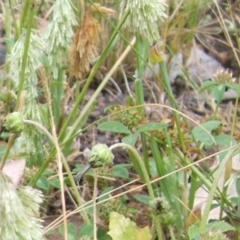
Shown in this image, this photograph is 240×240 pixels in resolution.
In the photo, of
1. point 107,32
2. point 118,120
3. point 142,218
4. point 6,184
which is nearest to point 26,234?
point 6,184

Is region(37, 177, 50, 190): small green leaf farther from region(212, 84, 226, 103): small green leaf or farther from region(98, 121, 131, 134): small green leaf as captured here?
region(212, 84, 226, 103): small green leaf

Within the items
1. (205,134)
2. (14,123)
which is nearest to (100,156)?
(14,123)

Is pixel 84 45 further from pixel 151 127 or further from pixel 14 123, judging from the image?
pixel 14 123

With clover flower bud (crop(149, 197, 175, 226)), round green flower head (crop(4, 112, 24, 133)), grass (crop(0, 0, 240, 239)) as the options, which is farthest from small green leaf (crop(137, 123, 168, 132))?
round green flower head (crop(4, 112, 24, 133))

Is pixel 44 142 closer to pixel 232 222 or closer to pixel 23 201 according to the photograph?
pixel 232 222

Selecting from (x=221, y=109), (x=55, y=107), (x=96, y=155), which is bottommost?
(x=221, y=109)

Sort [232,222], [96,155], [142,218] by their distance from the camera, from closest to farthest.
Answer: [96,155]
[232,222]
[142,218]

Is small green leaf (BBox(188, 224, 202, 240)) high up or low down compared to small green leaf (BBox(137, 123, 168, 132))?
down
